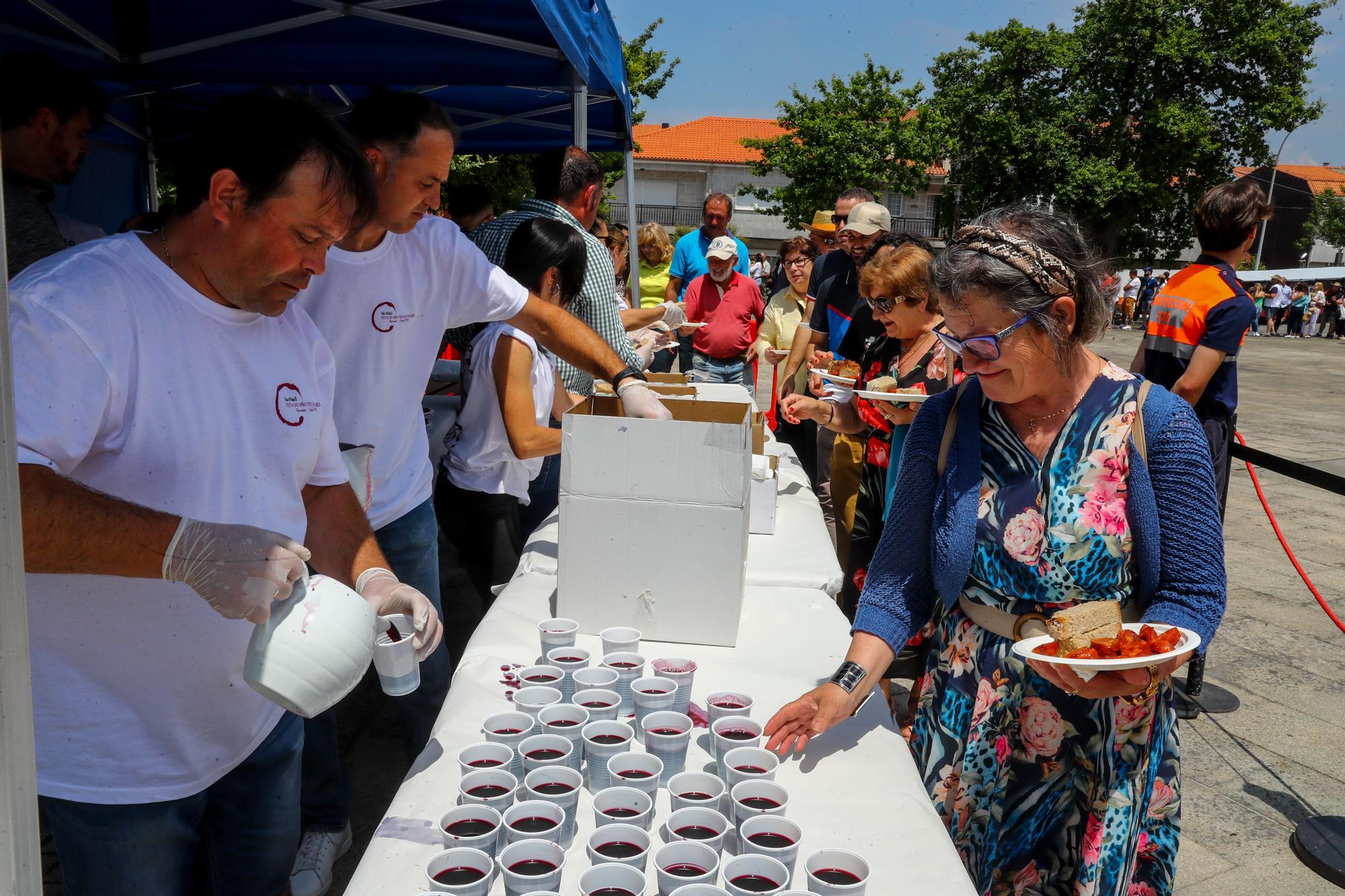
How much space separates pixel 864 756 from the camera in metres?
1.57

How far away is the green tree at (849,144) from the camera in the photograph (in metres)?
28.6

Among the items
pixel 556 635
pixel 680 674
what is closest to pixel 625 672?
pixel 680 674

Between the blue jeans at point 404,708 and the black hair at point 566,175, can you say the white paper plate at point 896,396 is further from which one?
the black hair at point 566,175

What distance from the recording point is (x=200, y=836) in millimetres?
1502

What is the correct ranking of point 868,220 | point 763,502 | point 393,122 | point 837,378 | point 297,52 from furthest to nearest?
point 297,52 < point 868,220 < point 837,378 < point 763,502 < point 393,122

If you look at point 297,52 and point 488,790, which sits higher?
point 297,52

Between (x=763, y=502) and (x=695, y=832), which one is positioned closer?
(x=695, y=832)

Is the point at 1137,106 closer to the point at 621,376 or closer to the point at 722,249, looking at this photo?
the point at 722,249

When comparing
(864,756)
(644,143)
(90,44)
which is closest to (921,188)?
(644,143)

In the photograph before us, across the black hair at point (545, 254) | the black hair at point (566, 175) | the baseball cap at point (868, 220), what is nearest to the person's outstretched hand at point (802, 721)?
the black hair at point (545, 254)

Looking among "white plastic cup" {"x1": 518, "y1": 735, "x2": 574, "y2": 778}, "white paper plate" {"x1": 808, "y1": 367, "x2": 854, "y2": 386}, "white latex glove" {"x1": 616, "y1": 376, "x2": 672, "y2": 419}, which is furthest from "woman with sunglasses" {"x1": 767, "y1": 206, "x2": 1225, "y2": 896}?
"white paper plate" {"x1": 808, "y1": 367, "x2": 854, "y2": 386}

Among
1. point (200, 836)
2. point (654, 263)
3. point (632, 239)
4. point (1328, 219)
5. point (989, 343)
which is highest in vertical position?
point (1328, 219)

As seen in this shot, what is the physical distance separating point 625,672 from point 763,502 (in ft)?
3.50

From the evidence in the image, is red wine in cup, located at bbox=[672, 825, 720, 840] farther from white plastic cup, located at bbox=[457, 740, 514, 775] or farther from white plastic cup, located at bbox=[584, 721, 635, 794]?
white plastic cup, located at bbox=[457, 740, 514, 775]
